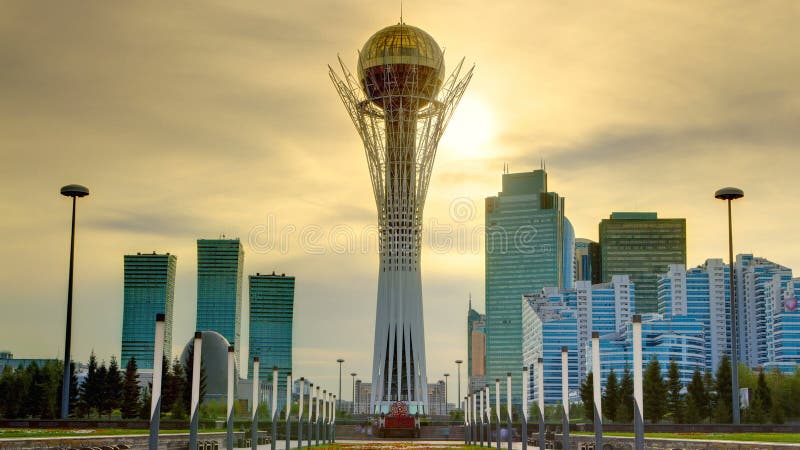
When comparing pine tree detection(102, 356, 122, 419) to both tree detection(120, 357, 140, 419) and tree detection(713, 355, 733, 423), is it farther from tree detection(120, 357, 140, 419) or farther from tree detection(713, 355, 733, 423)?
tree detection(713, 355, 733, 423)

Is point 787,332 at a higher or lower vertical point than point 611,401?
higher

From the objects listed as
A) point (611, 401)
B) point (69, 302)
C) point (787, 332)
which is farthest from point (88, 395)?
point (787, 332)

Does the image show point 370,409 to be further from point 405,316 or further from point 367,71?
point 367,71

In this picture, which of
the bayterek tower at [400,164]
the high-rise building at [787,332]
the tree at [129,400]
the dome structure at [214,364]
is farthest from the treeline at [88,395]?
the high-rise building at [787,332]

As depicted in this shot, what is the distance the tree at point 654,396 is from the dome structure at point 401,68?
35864 millimetres

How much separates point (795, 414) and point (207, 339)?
85737mm

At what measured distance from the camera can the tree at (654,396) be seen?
67.6 meters

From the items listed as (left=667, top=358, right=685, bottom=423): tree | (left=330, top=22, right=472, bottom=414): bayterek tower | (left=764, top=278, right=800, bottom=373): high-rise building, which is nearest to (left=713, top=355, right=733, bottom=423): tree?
(left=667, top=358, right=685, bottom=423): tree

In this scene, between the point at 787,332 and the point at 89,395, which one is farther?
the point at 787,332

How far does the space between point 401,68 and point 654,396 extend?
40602 millimetres

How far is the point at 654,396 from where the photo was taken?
223ft

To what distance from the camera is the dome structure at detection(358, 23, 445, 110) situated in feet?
313

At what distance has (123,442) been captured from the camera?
102 ft

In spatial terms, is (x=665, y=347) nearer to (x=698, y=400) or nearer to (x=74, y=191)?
(x=698, y=400)
